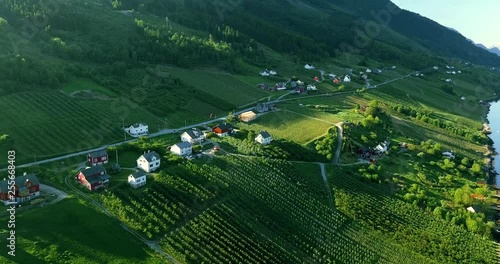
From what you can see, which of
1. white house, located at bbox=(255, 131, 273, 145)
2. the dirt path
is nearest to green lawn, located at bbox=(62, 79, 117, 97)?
white house, located at bbox=(255, 131, 273, 145)

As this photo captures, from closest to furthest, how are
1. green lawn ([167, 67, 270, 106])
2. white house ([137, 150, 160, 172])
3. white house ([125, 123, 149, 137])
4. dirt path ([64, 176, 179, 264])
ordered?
1. dirt path ([64, 176, 179, 264])
2. white house ([137, 150, 160, 172])
3. white house ([125, 123, 149, 137])
4. green lawn ([167, 67, 270, 106])

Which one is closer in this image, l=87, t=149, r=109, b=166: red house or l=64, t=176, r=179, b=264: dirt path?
l=64, t=176, r=179, b=264: dirt path

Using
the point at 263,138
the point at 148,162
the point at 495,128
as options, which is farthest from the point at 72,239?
the point at 495,128

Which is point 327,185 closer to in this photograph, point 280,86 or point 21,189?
point 21,189

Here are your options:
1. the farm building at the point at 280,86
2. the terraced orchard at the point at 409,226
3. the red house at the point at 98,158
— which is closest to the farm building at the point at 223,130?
the terraced orchard at the point at 409,226

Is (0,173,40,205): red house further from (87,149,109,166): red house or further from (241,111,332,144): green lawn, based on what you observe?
(241,111,332,144): green lawn

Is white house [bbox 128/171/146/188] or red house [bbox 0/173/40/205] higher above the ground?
white house [bbox 128/171/146/188]
